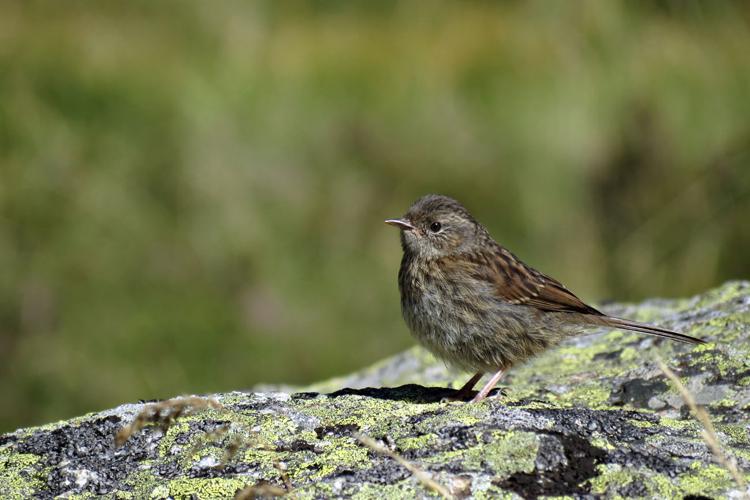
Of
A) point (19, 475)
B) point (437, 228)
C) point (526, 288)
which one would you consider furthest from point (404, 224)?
point (19, 475)

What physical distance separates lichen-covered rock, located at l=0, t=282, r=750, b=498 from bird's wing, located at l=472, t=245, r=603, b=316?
0.74 meters

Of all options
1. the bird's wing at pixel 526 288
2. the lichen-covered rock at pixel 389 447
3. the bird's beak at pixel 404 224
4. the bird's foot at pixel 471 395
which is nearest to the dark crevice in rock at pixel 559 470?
the lichen-covered rock at pixel 389 447

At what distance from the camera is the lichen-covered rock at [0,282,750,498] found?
2.54 m

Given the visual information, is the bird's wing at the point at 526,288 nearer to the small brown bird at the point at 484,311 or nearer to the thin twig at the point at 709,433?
the small brown bird at the point at 484,311

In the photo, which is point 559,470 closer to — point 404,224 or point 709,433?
point 709,433

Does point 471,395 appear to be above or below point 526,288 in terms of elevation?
below

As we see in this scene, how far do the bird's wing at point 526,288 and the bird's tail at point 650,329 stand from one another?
0.10m

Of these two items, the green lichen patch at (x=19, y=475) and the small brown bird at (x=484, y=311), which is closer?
the green lichen patch at (x=19, y=475)

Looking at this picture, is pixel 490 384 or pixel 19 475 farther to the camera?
pixel 490 384

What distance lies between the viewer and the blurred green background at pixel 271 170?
22.1ft

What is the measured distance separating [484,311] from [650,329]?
677mm

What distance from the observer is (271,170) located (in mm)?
7336

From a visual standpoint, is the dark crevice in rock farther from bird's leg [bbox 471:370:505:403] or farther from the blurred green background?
the blurred green background

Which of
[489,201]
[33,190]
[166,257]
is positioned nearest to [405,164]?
[489,201]
